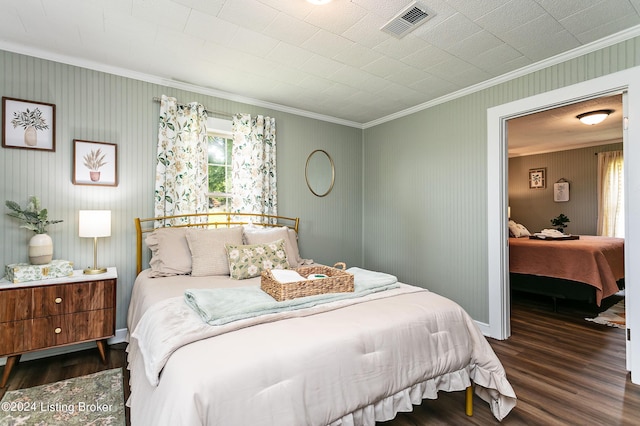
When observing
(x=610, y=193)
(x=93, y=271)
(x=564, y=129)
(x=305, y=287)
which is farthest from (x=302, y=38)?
(x=610, y=193)

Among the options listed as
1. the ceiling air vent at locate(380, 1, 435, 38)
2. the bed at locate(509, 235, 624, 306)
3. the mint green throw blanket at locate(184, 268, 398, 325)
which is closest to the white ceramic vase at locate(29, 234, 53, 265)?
the mint green throw blanket at locate(184, 268, 398, 325)

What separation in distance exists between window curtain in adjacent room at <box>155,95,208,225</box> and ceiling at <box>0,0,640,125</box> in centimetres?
30

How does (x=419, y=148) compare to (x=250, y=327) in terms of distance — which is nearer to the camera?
(x=250, y=327)

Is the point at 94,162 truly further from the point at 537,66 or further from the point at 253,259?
the point at 537,66

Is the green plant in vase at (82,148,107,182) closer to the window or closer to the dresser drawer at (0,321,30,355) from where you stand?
the window

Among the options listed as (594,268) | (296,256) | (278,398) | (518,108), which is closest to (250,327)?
(278,398)

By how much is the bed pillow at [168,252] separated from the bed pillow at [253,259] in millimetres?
415

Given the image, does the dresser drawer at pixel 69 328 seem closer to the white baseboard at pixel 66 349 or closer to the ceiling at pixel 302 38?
the white baseboard at pixel 66 349

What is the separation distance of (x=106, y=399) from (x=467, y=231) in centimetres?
344

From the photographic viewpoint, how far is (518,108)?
9.88 ft

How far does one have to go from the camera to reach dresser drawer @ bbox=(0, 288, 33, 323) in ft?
7.22

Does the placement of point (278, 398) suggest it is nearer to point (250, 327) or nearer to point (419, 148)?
point (250, 327)

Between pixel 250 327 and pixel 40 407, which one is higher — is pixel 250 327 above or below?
above

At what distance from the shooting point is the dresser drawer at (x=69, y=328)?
231 cm
